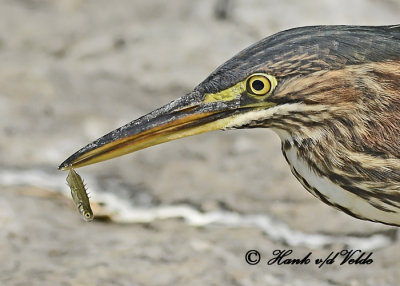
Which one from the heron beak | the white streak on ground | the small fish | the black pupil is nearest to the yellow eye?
the black pupil

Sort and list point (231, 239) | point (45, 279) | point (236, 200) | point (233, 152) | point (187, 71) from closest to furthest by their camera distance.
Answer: point (45, 279) → point (231, 239) → point (236, 200) → point (233, 152) → point (187, 71)

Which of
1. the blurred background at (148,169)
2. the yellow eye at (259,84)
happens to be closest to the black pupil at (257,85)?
the yellow eye at (259,84)

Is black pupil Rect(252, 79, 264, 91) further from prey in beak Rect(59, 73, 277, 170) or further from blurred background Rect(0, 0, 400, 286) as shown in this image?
blurred background Rect(0, 0, 400, 286)

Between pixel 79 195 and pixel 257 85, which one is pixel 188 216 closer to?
pixel 79 195

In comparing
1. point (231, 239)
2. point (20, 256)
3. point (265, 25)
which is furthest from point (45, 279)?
point (265, 25)

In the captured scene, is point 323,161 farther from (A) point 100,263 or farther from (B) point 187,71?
(B) point 187,71
